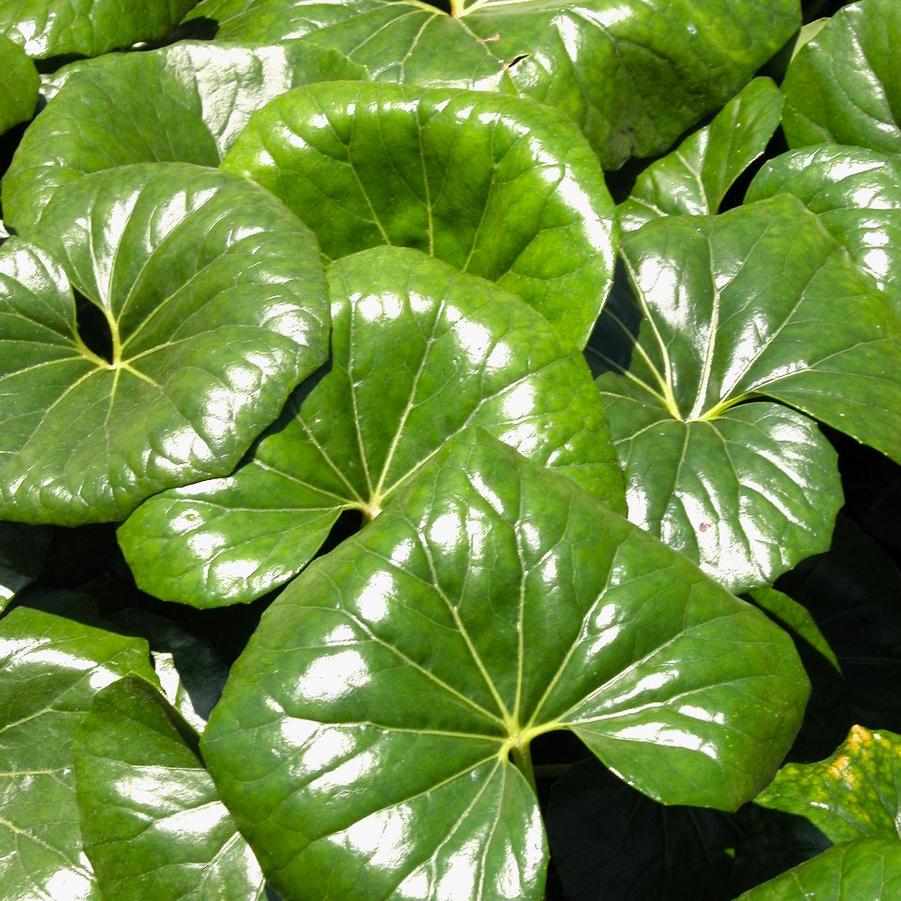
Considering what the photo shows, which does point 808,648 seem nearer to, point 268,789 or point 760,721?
Answer: point 760,721

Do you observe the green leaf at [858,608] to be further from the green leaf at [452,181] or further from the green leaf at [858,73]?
the green leaf at [858,73]

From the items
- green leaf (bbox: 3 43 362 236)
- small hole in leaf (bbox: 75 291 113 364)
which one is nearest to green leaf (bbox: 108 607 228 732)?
small hole in leaf (bbox: 75 291 113 364)

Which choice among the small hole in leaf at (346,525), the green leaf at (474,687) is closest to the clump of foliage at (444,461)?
the green leaf at (474,687)

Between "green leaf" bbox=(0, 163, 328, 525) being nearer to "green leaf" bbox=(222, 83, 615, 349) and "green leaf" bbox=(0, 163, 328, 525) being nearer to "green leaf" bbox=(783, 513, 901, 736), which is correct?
"green leaf" bbox=(222, 83, 615, 349)

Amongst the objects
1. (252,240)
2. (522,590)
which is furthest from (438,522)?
(252,240)

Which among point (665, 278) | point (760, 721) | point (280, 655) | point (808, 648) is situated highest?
point (280, 655)
